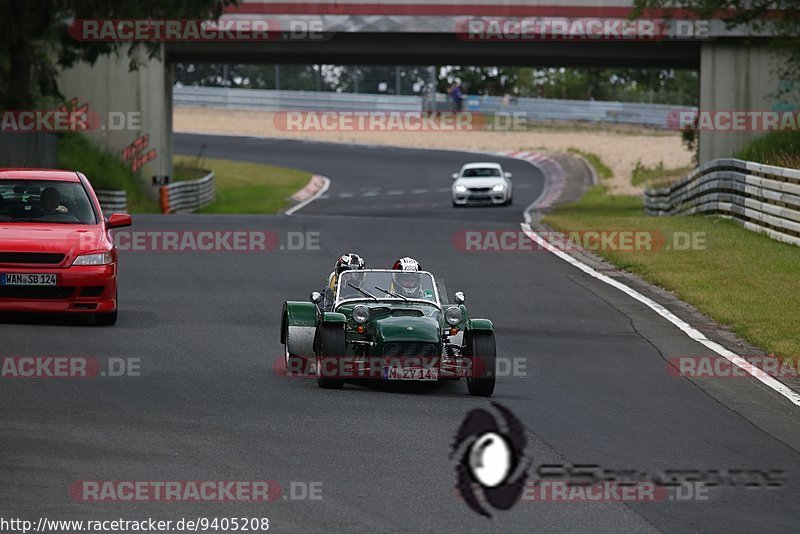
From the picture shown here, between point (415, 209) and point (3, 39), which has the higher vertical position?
point (3, 39)

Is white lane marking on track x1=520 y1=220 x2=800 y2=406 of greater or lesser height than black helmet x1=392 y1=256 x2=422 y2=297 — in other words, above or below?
below

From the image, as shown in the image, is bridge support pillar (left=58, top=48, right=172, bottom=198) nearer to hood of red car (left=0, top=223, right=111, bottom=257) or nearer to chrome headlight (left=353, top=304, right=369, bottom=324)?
hood of red car (left=0, top=223, right=111, bottom=257)

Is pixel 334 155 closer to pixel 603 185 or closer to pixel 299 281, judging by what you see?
pixel 603 185

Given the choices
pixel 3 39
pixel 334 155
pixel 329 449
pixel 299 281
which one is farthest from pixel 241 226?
pixel 334 155

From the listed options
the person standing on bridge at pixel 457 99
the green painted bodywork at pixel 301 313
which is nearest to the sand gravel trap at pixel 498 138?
the person standing on bridge at pixel 457 99

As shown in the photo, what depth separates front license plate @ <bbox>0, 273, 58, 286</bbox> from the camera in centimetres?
1436

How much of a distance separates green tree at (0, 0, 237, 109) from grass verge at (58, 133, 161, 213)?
6.08ft

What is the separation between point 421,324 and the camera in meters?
11.8

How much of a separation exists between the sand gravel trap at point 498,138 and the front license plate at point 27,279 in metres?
44.1

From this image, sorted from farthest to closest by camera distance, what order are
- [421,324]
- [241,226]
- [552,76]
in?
[552,76] → [241,226] → [421,324]

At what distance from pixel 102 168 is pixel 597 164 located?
26201 mm

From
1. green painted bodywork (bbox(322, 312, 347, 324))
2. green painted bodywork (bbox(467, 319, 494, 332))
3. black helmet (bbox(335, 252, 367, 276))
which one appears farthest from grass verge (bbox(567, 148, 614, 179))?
green painted bodywork (bbox(322, 312, 347, 324))

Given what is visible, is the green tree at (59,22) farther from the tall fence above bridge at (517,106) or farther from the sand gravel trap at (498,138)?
the tall fence above bridge at (517,106)

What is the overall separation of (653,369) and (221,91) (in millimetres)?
73219
